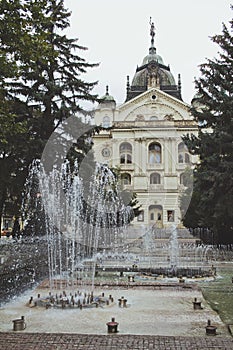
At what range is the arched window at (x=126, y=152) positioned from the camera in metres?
54.7

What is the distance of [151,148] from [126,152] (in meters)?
3.08

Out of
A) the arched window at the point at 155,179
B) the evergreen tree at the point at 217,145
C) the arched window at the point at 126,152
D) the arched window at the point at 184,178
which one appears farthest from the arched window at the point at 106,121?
the evergreen tree at the point at 217,145

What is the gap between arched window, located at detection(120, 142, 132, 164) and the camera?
54656 millimetres

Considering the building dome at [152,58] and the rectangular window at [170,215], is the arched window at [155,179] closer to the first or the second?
the rectangular window at [170,215]

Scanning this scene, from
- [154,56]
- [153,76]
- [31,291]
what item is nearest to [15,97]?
[31,291]

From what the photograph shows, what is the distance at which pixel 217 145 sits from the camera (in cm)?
2222

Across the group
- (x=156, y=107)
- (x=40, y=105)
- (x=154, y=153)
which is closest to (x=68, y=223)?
(x=40, y=105)

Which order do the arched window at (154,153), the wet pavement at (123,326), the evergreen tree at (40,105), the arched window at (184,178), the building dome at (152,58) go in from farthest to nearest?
the building dome at (152,58) < the arched window at (154,153) < the arched window at (184,178) < the evergreen tree at (40,105) < the wet pavement at (123,326)

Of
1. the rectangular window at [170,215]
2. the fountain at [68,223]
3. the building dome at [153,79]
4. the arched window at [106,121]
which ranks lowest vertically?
the fountain at [68,223]

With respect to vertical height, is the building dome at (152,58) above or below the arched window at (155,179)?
above

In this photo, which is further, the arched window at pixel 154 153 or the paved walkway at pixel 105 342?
the arched window at pixel 154 153

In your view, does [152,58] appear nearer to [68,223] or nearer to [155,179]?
[155,179]

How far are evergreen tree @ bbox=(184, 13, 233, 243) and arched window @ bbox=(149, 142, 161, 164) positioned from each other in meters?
29.7

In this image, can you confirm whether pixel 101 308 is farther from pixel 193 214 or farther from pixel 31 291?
pixel 193 214
